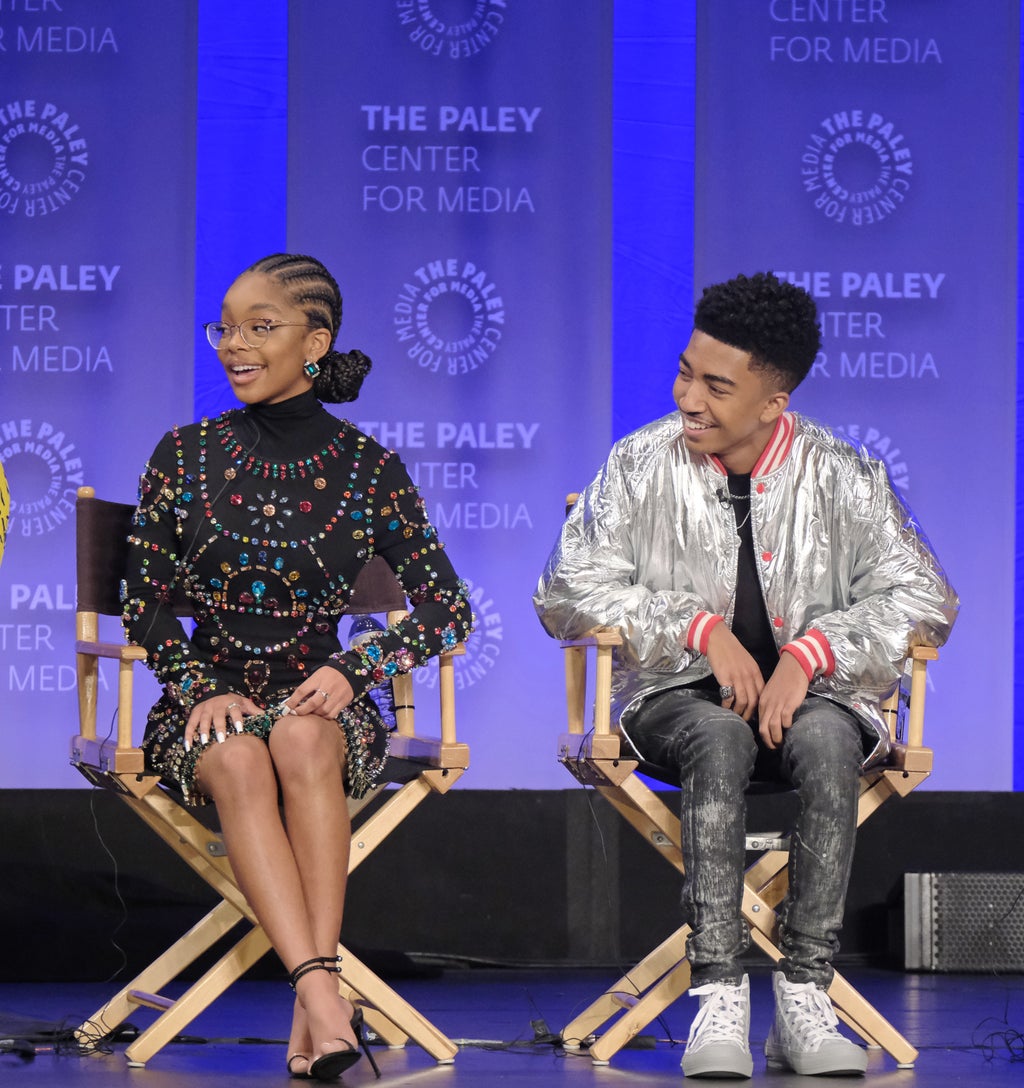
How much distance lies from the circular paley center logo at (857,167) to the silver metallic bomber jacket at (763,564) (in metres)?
1.63

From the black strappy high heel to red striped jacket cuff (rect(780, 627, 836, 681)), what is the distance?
2.83 feet

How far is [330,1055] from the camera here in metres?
2.35

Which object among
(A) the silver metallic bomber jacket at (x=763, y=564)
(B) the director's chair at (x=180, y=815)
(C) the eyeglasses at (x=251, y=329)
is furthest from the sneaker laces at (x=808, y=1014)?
(C) the eyeglasses at (x=251, y=329)

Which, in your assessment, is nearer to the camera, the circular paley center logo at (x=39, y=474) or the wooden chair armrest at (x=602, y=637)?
the wooden chair armrest at (x=602, y=637)

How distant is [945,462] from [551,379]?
1.04 metres

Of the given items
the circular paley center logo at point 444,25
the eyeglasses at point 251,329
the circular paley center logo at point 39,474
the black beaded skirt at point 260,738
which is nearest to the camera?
the black beaded skirt at point 260,738

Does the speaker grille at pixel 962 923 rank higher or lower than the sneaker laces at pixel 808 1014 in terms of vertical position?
lower

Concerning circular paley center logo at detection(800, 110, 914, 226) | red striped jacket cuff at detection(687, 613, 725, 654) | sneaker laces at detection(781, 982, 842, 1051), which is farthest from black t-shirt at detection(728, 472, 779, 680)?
circular paley center logo at detection(800, 110, 914, 226)

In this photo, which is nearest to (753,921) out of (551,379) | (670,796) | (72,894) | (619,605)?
(619,605)

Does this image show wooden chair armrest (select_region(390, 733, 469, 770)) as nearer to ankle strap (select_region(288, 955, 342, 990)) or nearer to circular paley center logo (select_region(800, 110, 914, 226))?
ankle strap (select_region(288, 955, 342, 990))

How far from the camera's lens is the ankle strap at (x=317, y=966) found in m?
2.45

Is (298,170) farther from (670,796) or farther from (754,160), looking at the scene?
(670,796)

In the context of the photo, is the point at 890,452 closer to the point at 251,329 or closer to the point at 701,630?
the point at 701,630

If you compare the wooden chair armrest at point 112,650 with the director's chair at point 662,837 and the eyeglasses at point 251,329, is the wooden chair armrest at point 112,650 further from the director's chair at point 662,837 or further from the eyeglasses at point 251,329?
the director's chair at point 662,837
